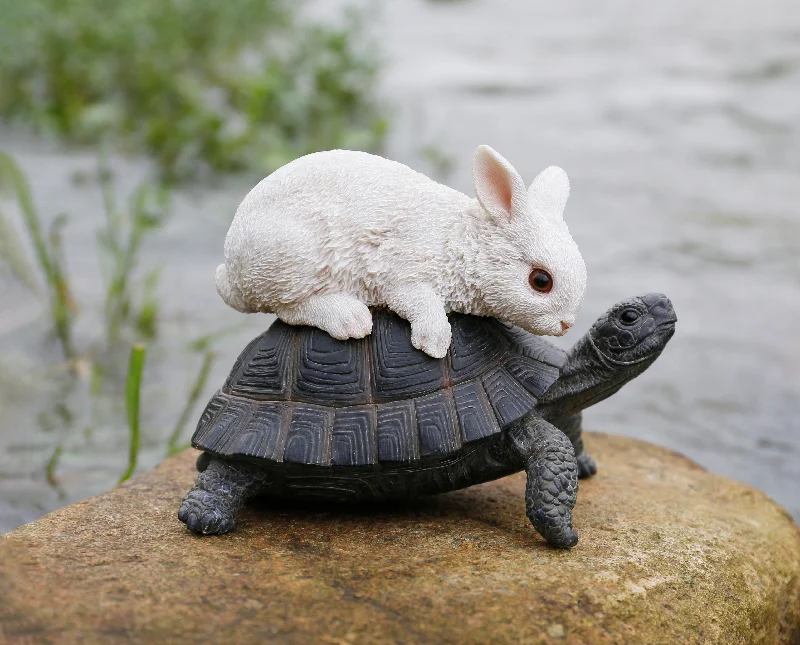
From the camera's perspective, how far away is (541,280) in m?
2.08

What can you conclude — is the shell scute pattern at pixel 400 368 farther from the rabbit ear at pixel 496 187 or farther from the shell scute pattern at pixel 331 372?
the rabbit ear at pixel 496 187

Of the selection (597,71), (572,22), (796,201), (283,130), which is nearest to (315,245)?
(283,130)

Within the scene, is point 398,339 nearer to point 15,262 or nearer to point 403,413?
point 403,413

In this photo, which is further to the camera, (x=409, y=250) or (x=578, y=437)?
(x=578, y=437)

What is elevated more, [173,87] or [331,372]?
[173,87]

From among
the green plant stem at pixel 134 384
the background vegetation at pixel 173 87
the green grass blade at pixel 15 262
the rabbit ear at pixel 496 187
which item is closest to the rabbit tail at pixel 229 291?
the green plant stem at pixel 134 384

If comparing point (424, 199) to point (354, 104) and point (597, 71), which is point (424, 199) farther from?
point (597, 71)

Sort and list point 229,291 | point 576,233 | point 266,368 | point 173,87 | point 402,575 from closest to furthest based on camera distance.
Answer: point 402,575 → point 266,368 → point 229,291 → point 576,233 → point 173,87

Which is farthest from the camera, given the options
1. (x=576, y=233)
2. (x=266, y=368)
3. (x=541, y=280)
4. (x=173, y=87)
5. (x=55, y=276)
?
(x=173, y=87)

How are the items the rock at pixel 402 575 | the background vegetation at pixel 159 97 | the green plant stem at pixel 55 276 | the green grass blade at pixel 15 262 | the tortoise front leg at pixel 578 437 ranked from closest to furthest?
the rock at pixel 402 575
the tortoise front leg at pixel 578 437
the green plant stem at pixel 55 276
the green grass blade at pixel 15 262
the background vegetation at pixel 159 97

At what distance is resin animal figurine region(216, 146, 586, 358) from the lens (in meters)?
2.09

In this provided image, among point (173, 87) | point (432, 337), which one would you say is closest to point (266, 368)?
point (432, 337)

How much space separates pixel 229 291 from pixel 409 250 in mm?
525

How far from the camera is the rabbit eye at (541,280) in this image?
2078 millimetres
